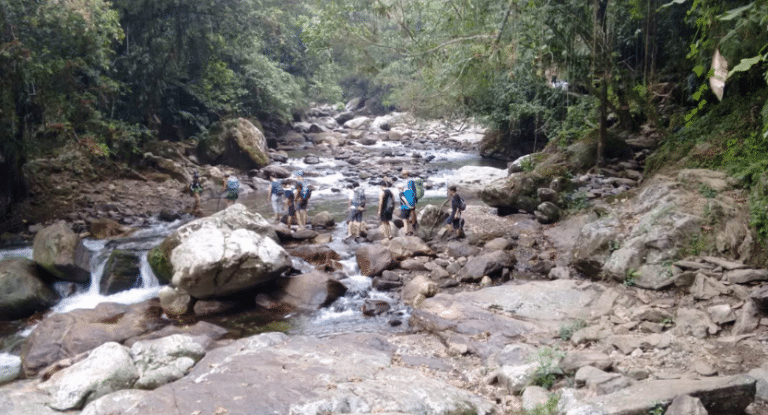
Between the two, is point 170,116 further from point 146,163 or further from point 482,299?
point 482,299

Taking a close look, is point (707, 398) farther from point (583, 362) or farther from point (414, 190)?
point (414, 190)

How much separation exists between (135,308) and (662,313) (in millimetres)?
8279

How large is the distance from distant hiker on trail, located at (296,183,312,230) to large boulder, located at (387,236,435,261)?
3102 mm

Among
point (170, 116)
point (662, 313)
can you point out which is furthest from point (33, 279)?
point (170, 116)

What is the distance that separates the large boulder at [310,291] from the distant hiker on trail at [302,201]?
12.7 feet

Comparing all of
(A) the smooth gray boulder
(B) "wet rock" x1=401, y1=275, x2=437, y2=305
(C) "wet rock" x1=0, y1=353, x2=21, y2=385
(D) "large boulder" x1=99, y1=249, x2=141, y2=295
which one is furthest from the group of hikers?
(A) the smooth gray boulder

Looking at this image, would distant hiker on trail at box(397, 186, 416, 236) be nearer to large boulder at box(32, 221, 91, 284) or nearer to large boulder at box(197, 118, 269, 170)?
large boulder at box(32, 221, 91, 284)

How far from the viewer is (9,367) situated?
8.02 meters

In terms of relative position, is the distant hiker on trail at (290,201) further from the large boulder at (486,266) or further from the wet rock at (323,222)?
the large boulder at (486,266)

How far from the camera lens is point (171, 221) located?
15.7 m

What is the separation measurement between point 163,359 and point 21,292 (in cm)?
451

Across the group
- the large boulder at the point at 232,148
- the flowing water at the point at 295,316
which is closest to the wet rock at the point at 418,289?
the flowing water at the point at 295,316

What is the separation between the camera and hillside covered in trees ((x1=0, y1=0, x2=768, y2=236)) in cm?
1040

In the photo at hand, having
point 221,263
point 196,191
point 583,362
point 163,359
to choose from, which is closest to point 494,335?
point 583,362
